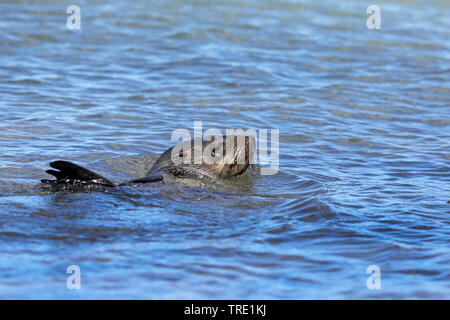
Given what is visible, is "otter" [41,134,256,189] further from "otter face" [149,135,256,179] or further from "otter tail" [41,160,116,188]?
"otter tail" [41,160,116,188]

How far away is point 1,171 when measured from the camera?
22.4ft

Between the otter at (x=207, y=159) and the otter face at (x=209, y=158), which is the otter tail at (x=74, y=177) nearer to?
the otter at (x=207, y=159)

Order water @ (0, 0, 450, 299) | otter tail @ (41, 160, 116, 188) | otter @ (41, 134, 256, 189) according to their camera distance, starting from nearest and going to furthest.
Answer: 1. water @ (0, 0, 450, 299)
2. otter tail @ (41, 160, 116, 188)
3. otter @ (41, 134, 256, 189)

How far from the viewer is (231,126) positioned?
9062 millimetres

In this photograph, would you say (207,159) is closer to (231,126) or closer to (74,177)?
(74,177)

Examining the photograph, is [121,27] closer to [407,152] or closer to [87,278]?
[407,152]

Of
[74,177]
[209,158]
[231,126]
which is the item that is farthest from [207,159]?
[231,126]

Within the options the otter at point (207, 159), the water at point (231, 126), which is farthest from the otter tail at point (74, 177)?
the otter at point (207, 159)

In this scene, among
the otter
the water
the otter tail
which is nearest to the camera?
the water

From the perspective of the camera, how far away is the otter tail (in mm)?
5473

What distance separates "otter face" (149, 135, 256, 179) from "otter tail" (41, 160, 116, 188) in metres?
0.98

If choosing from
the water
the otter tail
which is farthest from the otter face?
the otter tail

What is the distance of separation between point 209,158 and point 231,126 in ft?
7.54
